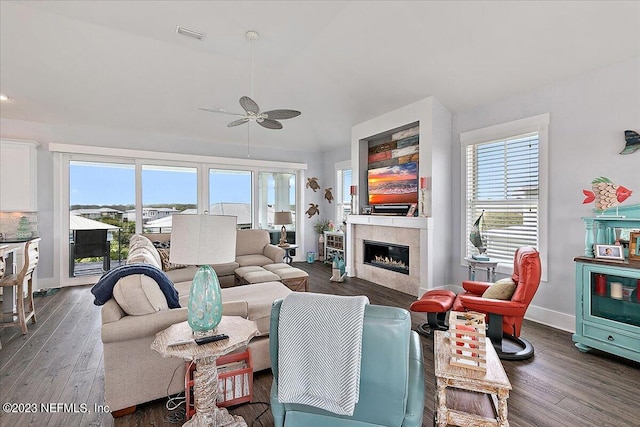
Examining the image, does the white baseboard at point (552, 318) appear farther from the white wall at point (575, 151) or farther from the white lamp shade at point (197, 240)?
the white lamp shade at point (197, 240)

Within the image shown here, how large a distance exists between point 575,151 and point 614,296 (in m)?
1.57

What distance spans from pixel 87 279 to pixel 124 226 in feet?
3.64

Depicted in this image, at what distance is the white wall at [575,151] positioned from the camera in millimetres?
3023

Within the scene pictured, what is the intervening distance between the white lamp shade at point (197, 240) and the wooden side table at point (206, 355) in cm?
44

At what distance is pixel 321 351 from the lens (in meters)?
1.37

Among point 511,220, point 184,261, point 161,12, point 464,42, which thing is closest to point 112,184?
point 161,12

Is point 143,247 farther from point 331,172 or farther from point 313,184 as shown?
point 331,172

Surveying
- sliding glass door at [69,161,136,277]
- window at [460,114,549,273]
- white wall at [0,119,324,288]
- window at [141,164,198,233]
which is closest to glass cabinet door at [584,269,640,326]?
window at [460,114,549,273]

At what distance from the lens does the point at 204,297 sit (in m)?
1.81

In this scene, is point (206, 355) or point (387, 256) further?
point (387, 256)

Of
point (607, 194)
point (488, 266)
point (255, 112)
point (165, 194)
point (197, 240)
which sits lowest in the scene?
point (488, 266)

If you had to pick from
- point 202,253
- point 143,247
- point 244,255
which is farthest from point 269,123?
point 202,253

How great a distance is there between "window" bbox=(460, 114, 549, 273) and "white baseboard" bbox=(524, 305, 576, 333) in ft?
1.82

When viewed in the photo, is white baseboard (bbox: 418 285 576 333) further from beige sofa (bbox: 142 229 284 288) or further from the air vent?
the air vent
